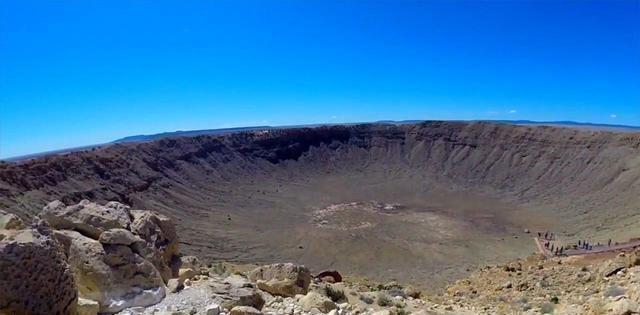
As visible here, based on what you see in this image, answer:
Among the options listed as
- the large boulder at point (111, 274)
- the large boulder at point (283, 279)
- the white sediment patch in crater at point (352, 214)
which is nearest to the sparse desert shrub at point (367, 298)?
the large boulder at point (283, 279)

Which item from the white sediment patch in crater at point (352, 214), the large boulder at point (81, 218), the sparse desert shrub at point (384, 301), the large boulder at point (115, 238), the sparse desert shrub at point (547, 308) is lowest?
the white sediment patch in crater at point (352, 214)

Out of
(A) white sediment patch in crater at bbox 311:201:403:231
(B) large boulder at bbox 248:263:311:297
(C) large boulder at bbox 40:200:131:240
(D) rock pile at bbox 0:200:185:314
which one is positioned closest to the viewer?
(D) rock pile at bbox 0:200:185:314

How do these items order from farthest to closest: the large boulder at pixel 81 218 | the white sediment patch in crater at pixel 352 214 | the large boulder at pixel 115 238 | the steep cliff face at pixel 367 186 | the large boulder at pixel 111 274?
the white sediment patch in crater at pixel 352 214 → the steep cliff face at pixel 367 186 → the large boulder at pixel 81 218 → the large boulder at pixel 115 238 → the large boulder at pixel 111 274

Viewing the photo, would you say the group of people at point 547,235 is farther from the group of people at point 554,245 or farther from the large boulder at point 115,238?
the large boulder at point 115,238

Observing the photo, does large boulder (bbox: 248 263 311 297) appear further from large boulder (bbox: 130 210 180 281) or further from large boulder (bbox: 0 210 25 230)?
large boulder (bbox: 0 210 25 230)

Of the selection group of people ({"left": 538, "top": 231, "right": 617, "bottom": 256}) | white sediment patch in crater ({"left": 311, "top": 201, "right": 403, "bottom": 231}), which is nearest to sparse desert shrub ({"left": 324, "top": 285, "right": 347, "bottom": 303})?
group of people ({"left": 538, "top": 231, "right": 617, "bottom": 256})

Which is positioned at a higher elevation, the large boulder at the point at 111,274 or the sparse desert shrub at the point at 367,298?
the large boulder at the point at 111,274

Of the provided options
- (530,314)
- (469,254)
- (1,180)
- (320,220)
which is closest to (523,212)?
(469,254)

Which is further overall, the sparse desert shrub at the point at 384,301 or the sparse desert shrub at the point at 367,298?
the sparse desert shrub at the point at 367,298

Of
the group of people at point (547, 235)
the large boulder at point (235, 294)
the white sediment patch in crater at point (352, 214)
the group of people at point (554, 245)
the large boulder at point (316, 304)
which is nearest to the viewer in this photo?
the large boulder at point (235, 294)
